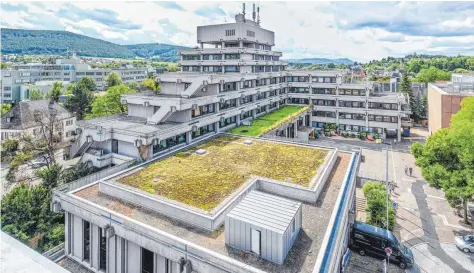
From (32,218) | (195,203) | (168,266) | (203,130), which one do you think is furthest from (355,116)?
(32,218)

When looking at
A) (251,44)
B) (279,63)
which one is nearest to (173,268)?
(251,44)

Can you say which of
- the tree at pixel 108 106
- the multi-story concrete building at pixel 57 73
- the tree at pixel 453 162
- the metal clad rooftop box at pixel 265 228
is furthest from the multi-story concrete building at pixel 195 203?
the multi-story concrete building at pixel 57 73

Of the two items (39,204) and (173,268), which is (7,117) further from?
(173,268)

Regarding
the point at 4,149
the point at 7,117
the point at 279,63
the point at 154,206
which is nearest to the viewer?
the point at 154,206

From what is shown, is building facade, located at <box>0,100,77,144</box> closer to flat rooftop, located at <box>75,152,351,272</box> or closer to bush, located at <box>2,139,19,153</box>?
bush, located at <box>2,139,19,153</box>

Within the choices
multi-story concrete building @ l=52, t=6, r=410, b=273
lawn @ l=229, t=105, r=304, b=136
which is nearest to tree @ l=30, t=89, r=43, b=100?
multi-story concrete building @ l=52, t=6, r=410, b=273

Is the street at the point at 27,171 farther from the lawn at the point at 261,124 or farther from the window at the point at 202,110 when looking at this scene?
the lawn at the point at 261,124
